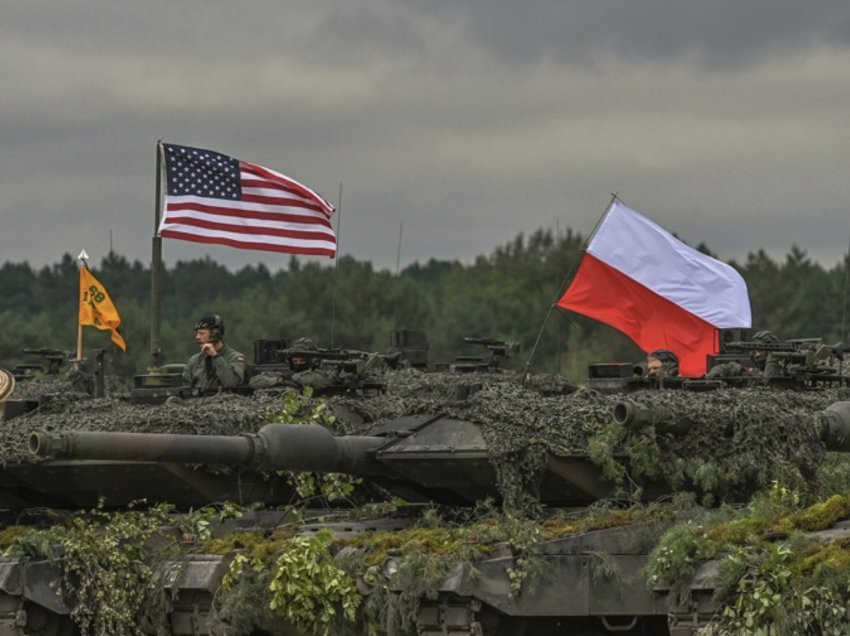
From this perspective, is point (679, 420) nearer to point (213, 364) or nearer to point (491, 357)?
point (213, 364)

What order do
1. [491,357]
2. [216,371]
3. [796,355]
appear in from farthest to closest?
[491,357] < [216,371] < [796,355]

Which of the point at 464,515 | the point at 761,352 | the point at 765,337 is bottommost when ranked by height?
the point at 464,515

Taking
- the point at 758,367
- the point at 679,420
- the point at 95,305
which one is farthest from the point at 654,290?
the point at 679,420

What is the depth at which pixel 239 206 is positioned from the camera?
2948 cm

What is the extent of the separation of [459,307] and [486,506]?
64.2 metres

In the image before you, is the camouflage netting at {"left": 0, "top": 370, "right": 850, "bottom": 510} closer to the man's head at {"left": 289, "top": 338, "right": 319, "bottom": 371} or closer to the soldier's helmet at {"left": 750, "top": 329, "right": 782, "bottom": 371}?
the soldier's helmet at {"left": 750, "top": 329, "right": 782, "bottom": 371}

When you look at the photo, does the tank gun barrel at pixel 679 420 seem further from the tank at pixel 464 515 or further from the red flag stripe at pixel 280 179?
the red flag stripe at pixel 280 179

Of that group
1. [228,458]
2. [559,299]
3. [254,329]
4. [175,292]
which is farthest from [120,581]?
[175,292]

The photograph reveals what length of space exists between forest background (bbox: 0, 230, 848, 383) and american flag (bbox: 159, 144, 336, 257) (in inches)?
1351

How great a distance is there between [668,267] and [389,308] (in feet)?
179

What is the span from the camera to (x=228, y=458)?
18.2m

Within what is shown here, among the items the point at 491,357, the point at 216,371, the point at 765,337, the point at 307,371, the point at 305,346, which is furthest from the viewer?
the point at 491,357

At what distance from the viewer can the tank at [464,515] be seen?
59.9ft

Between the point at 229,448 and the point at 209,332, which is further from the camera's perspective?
the point at 209,332
